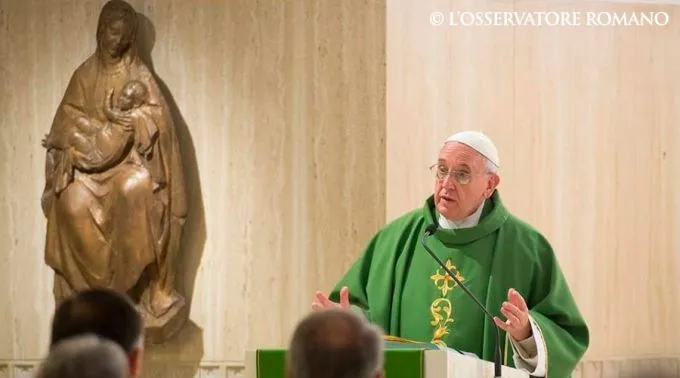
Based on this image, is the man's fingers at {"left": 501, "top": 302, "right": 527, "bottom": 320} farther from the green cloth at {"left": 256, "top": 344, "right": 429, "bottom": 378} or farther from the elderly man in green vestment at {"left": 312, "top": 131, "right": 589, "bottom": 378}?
the green cloth at {"left": 256, "top": 344, "right": 429, "bottom": 378}

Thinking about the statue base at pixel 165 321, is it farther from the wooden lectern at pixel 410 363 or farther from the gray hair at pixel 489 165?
the wooden lectern at pixel 410 363

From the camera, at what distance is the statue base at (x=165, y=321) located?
7.79m

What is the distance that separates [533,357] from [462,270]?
2.21 ft

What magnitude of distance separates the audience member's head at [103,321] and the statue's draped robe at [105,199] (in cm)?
470

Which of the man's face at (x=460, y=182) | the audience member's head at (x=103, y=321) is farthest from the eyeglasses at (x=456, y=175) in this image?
the audience member's head at (x=103, y=321)

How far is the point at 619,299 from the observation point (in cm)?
841

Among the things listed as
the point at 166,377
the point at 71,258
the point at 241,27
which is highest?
the point at 241,27

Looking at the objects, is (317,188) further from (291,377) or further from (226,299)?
(291,377)

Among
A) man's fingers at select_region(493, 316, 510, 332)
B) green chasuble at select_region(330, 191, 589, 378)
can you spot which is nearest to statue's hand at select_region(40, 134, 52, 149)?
green chasuble at select_region(330, 191, 589, 378)

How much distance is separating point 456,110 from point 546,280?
2583 mm

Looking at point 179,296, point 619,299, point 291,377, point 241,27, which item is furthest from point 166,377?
point 291,377

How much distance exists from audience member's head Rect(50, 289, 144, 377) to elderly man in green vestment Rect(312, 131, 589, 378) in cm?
271

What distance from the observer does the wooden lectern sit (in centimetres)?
406

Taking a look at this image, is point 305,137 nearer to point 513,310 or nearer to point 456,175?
point 456,175
